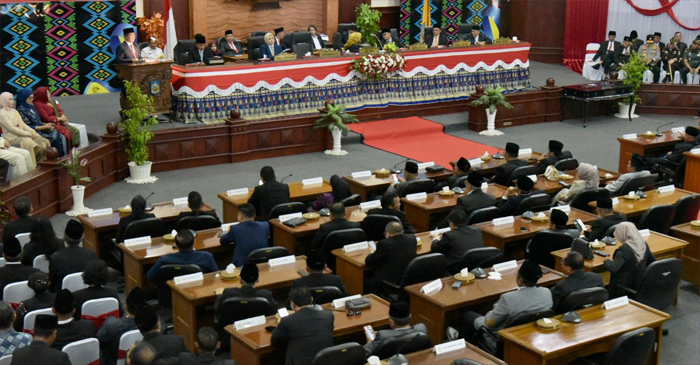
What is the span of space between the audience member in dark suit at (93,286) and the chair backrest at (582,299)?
Result: 11.5 feet

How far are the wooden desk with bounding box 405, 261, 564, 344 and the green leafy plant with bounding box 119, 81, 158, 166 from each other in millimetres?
6152

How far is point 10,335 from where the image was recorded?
5.71m

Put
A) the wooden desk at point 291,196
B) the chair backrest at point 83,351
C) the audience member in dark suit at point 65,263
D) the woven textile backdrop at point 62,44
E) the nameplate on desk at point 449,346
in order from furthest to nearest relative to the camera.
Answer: the woven textile backdrop at point 62,44
the wooden desk at point 291,196
the audience member in dark suit at point 65,263
the nameplate on desk at point 449,346
the chair backrest at point 83,351

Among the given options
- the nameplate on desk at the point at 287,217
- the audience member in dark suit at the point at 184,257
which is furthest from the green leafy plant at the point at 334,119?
the audience member in dark suit at the point at 184,257

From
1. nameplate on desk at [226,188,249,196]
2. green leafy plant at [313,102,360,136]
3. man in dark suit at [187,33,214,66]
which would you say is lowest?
nameplate on desk at [226,188,249,196]

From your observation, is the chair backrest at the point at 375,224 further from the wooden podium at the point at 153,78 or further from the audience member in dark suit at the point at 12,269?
the wooden podium at the point at 153,78

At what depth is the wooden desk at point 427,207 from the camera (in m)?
9.41

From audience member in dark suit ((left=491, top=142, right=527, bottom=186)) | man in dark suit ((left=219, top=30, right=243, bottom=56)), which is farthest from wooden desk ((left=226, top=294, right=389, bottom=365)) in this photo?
man in dark suit ((left=219, top=30, right=243, bottom=56))

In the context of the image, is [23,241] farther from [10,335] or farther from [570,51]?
[570,51]

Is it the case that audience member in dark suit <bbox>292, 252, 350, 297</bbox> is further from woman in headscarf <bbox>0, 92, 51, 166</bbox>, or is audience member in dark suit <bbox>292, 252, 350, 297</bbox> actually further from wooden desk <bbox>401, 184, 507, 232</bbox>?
→ woman in headscarf <bbox>0, 92, 51, 166</bbox>

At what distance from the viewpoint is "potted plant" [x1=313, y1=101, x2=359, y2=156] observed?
45.4ft

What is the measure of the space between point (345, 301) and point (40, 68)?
11659mm

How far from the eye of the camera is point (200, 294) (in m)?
6.80

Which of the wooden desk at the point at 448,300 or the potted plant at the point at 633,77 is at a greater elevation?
the potted plant at the point at 633,77
